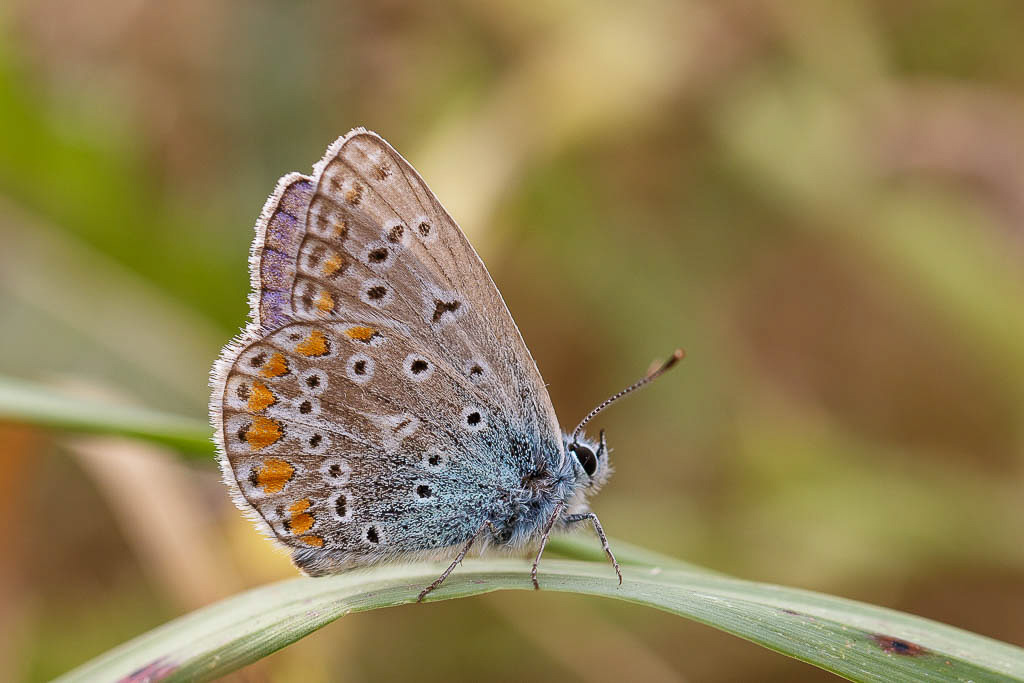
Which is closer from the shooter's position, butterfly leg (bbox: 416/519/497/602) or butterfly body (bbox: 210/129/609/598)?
butterfly leg (bbox: 416/519/497/602)

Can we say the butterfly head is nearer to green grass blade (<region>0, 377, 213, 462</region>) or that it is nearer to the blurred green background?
green grass blade (<region>0, 377, 213, 462</region>)

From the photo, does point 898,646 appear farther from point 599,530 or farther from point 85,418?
point 85,418

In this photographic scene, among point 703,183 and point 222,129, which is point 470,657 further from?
point 222,129

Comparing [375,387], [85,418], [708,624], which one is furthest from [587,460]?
[85,418]

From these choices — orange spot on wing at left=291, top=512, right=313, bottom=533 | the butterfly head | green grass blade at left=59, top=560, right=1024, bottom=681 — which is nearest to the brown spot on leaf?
green grass blade at left=59, top=560, right=1024, bottom=681

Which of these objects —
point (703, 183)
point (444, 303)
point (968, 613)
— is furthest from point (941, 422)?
point (444, 303)

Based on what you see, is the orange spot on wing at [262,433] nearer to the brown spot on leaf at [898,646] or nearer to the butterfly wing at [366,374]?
the butterfly wing at [366,374]
